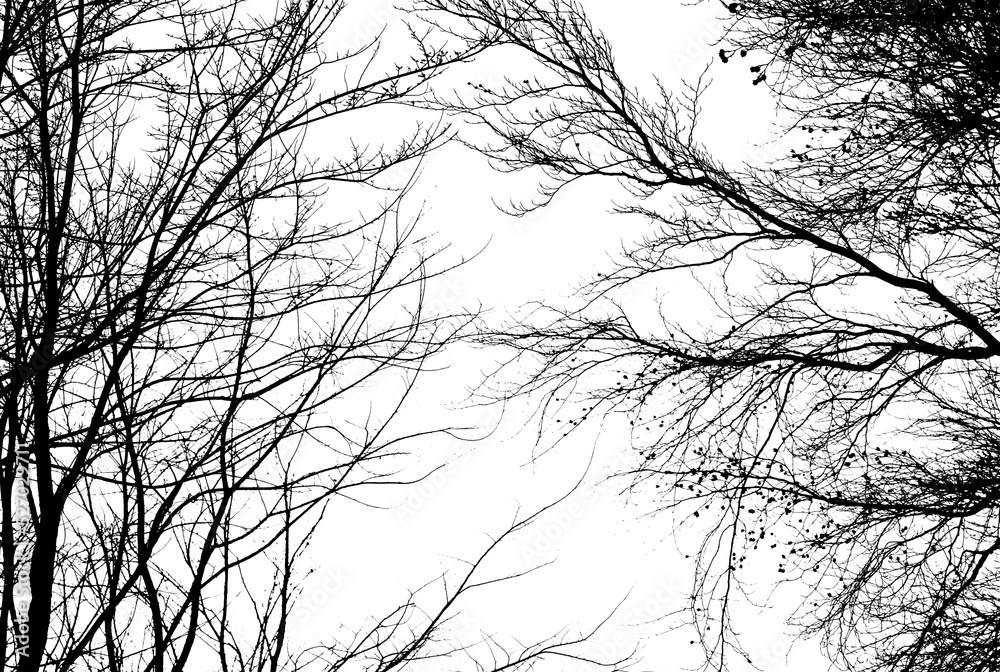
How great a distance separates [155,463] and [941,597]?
14.9 feet

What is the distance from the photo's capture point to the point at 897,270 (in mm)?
5848

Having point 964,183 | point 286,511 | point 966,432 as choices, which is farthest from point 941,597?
point 286,511

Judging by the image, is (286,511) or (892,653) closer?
(286,511)

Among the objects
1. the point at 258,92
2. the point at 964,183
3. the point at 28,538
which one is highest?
the point at 964,183

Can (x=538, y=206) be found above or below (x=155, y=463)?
above

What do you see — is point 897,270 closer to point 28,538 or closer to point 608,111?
point 608,111

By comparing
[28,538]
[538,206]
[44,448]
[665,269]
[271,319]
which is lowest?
[28,538]

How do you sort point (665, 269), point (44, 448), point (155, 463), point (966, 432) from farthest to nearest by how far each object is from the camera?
point (665, 269)
point (966, 432)
point (155, 463)
point (44, 448)

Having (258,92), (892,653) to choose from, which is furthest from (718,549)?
(258,92)

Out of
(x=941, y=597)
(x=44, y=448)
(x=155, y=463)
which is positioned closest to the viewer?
(x=44, y=448)

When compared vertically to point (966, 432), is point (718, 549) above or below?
below

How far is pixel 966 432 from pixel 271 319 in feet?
15.8

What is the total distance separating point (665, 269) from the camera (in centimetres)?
640

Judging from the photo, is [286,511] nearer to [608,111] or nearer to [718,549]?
[718,549]
